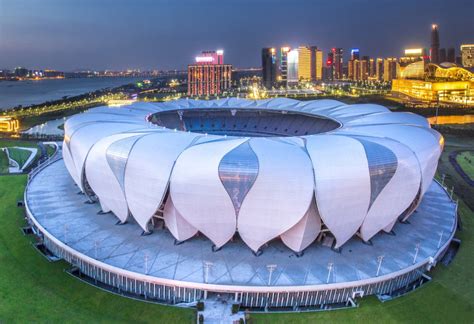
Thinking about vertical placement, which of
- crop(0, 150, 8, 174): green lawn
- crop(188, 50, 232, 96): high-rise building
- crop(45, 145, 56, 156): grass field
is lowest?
crop(0, 150, 8, 174): green lawn

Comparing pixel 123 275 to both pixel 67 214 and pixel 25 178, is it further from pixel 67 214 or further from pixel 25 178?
pixel 25 178

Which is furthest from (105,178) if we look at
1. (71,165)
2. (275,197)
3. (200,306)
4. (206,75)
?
(206,75)

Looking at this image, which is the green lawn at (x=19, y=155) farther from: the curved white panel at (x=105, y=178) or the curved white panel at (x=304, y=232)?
the curved white panel at (x=304, y=232)

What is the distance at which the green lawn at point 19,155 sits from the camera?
47.3 meters

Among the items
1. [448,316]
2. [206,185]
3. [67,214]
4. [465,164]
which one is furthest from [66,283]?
[465,164]

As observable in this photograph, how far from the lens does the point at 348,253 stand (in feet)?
80.5

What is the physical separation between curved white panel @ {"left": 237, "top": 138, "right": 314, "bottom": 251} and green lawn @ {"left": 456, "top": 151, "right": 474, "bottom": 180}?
103 feet

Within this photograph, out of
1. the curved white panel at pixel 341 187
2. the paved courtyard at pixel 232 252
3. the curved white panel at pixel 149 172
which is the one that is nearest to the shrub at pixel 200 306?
the paved courtyard at pixel 232 252

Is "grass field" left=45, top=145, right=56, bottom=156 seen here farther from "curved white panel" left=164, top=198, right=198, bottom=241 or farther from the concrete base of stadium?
"curved white panel" left=164, top=198, right=198, bottom=241

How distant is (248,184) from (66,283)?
12130mm

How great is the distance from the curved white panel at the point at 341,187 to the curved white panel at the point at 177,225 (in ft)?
27.9

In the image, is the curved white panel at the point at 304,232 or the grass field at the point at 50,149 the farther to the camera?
the grass field at the point at 50,149

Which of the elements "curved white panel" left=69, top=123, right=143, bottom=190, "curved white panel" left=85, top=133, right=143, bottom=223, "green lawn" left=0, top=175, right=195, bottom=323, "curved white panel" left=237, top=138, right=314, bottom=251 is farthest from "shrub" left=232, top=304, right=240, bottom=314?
"curved white panel" left=69, top=123, right=143, bottom=190

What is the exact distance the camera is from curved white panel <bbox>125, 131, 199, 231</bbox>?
23.5 metres
